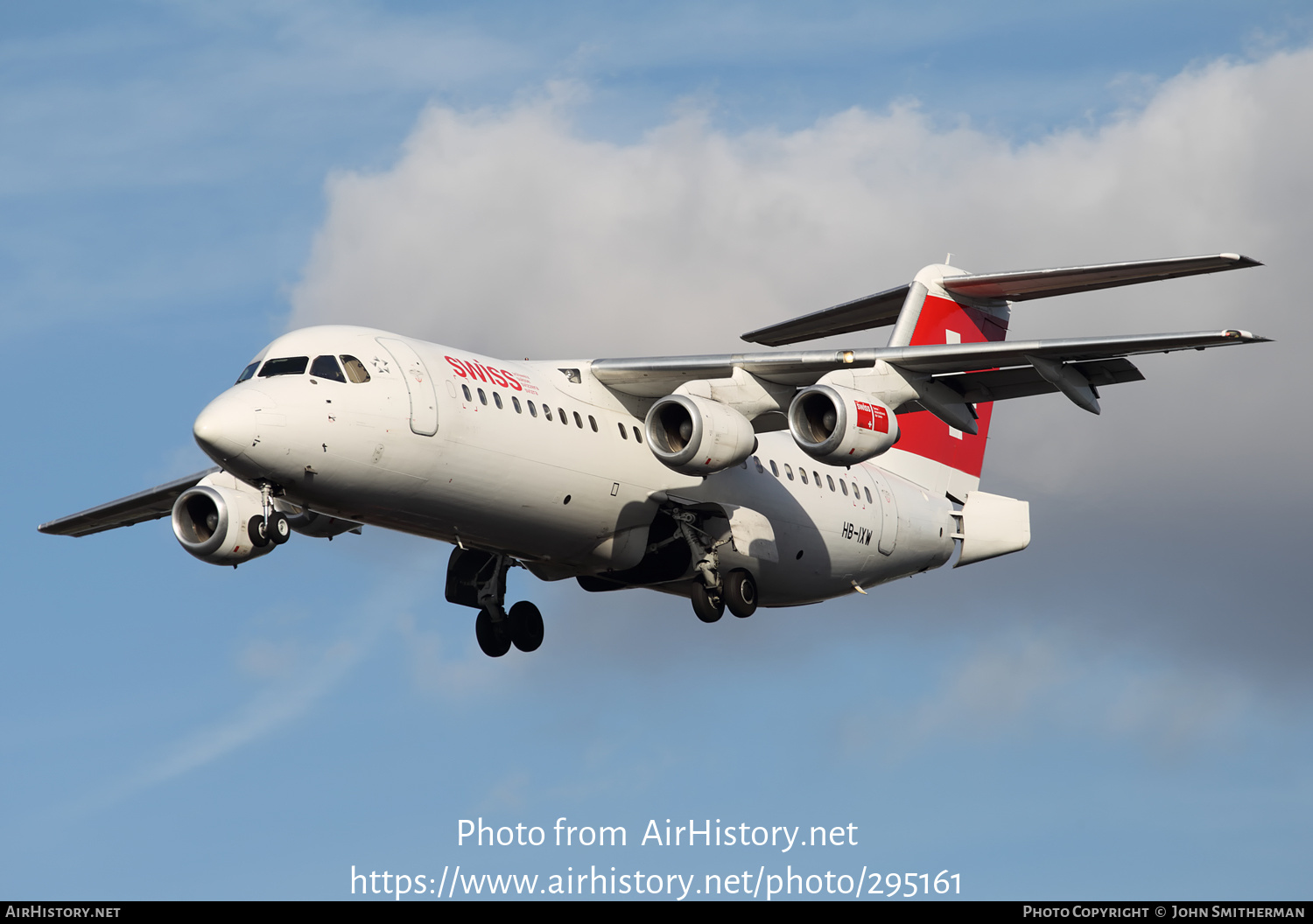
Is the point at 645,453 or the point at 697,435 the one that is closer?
the point at 697,435

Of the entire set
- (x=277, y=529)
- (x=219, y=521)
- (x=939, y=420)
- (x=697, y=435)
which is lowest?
(x=277, y=529)

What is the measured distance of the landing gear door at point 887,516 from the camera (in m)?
23.8

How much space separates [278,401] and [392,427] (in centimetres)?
119

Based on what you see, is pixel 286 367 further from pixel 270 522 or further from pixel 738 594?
pixel 738 594

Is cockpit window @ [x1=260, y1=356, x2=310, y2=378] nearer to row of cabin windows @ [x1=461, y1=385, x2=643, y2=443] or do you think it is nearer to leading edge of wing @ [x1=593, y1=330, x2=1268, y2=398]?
row of cabin windows @ [x1=461, y1=385, x2=643, y2=443]

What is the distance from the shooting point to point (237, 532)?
21000 millimetres

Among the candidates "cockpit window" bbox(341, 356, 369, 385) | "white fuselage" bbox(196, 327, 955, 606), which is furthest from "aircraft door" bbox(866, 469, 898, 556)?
"cockpit window" bbox(341, 356, 369, 385)

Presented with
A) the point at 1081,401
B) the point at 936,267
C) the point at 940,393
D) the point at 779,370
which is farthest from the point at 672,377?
the point at 936,267

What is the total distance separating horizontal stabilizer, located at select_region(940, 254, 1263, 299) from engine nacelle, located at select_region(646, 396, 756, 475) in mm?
4771

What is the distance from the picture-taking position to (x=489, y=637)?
22500mm


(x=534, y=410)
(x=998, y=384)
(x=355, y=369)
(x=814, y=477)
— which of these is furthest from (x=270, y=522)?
(x=998, y=384)

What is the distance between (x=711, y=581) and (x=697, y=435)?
105 inches

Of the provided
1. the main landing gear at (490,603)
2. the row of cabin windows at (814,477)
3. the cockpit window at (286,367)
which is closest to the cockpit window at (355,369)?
the cockpit window at (286,367)

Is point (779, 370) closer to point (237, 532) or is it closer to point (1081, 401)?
point (1081, 401)
